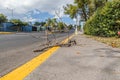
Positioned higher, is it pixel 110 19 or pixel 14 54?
pixel 110 19

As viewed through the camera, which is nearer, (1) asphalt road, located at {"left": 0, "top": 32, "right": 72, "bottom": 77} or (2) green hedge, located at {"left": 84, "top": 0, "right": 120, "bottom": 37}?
(1) asphalt road, located at {"left": 0, "top": 32, "right": 72, "bottom": 77}

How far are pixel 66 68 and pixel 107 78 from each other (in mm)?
1189

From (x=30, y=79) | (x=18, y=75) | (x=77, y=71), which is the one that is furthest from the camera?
(x=77, y=71)

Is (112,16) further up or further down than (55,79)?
further up

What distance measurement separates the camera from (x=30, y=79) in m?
4.20

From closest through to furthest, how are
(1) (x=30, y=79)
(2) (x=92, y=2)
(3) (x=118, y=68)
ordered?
(1) (x=30, y=79) → (3) (x=118, y=68) → (2) (x=92, y=2)

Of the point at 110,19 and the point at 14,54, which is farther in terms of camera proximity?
the point at 110,19

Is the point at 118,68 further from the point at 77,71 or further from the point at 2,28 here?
the point at 2,28

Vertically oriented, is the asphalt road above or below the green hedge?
below

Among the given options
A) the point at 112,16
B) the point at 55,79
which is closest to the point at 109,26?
the point at 112,16

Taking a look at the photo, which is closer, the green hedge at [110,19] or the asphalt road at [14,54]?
the asphalt road at [14,54]

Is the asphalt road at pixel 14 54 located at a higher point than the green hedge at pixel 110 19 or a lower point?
lower

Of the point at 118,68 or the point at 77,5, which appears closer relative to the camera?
the point at 118,68

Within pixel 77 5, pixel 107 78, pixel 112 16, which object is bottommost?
pixel 107 78
